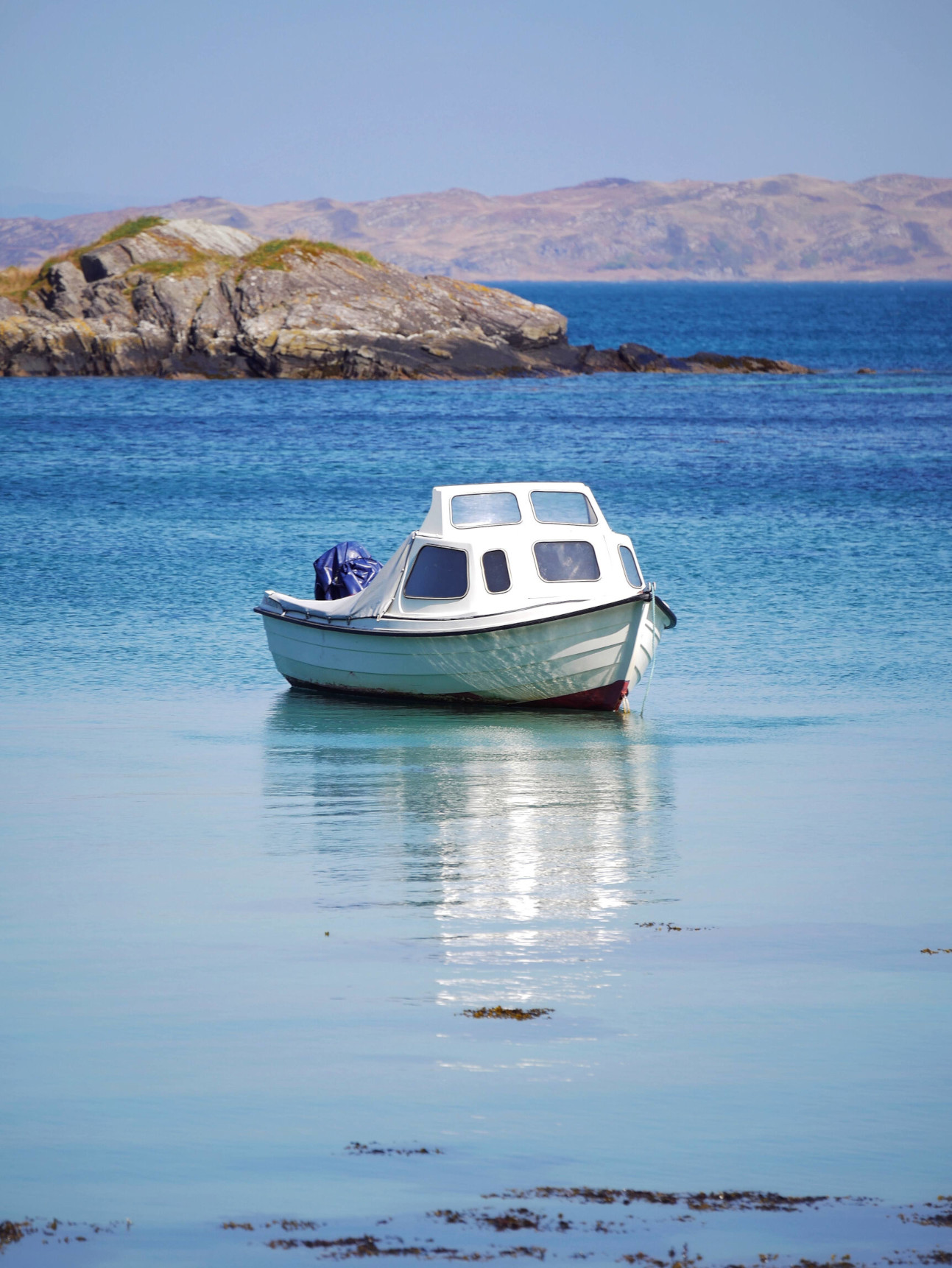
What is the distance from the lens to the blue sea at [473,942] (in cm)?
667

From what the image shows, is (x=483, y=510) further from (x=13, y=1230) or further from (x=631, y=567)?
(x=13, y=1230)

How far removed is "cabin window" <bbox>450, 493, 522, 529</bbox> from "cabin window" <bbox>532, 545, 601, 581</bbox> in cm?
51

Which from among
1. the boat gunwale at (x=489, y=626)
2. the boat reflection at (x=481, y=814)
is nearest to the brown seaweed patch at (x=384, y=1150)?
the boat reflection at (x=481, y=814)

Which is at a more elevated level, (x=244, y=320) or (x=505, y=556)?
(x=244, y=320)

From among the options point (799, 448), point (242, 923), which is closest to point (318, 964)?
point (242, 923)

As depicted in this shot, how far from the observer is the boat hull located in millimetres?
17297

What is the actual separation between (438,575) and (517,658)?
1411 millimetres

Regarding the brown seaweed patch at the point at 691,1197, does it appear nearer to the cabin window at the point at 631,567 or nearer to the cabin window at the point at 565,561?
the cabin window at the point at 565,561

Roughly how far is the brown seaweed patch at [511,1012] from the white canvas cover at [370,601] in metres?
9.49

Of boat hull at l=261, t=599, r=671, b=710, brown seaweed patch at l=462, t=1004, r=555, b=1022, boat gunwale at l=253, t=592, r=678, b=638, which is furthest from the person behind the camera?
boat hull at l=261, t=599, r=671, b=710

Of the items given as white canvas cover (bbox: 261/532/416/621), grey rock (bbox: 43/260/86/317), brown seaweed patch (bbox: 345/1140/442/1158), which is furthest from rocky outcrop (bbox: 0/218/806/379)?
brown seaweed patch (bbox: 345/1140/442/1158)

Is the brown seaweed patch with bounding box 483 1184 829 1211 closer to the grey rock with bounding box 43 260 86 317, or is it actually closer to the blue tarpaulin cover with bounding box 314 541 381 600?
the blue tarpaulin cover with bounding box 314 541 381 600

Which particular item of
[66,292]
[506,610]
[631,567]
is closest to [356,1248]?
[506,610]

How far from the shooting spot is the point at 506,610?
57.6ft
